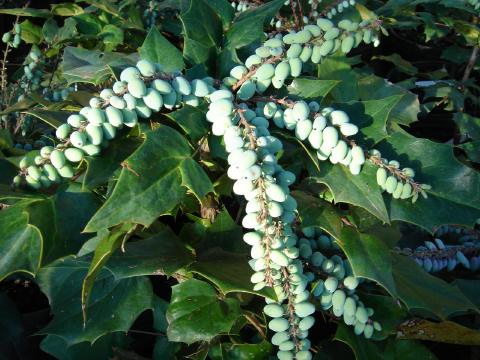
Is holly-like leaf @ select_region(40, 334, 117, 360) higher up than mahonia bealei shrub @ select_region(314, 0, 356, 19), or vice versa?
mahonia bealei shrub @ select_region(314, 0, 356, 19)

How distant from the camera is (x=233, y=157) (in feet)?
1.99

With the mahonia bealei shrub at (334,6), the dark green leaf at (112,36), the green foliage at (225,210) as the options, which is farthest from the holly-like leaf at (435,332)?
the dark green leaf at (112,36)

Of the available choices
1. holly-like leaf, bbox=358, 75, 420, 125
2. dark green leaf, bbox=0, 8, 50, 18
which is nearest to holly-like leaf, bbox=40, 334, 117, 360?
holly-like leaf, bbox=358, 75, 420, 125

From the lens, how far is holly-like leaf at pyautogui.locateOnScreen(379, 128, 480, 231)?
2.65 ft

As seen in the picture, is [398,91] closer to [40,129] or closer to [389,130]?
[389,130]

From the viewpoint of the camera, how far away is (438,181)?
0.84 meters

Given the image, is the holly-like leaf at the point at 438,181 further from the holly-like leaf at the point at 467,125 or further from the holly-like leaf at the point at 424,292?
the holly-like leaf at the point at 467,125

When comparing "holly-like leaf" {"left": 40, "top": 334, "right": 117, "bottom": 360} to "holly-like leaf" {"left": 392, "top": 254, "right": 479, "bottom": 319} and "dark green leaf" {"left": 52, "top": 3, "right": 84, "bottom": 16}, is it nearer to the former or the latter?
"holly-like leaf" {"left": 392, "top": 254, "right": 479, "bottom": 319}

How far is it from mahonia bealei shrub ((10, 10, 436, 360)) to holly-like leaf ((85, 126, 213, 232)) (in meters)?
0.04

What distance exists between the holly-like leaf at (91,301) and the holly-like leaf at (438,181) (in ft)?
1.40

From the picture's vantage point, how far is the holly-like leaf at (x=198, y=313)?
79cm

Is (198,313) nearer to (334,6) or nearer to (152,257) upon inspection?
(152,257)

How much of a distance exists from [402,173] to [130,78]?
0.38 meters

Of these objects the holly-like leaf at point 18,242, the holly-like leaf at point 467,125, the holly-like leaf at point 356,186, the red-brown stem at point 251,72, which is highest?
the red-brown stem at point 251,72
